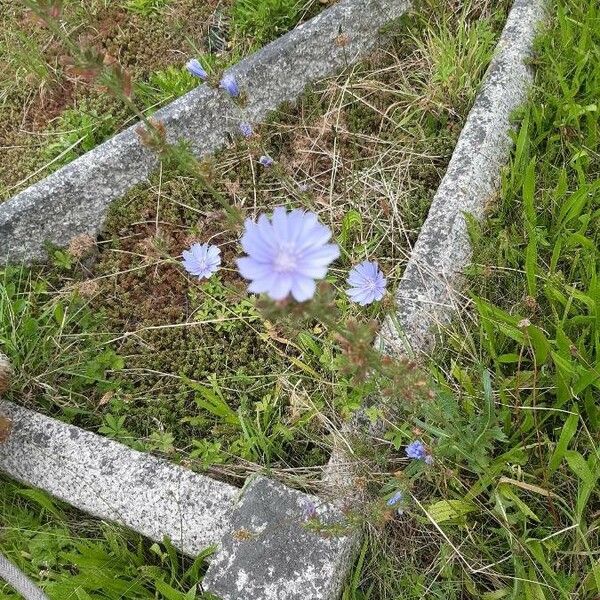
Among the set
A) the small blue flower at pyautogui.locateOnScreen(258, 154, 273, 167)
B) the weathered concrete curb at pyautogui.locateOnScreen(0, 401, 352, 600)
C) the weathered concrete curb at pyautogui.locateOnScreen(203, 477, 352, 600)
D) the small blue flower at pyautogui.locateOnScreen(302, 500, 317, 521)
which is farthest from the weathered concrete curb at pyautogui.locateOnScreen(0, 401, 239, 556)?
the small blue flower at pyautogui.locateOnScreen(258, 154, 273, 167)

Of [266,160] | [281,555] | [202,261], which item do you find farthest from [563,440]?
[266,160]

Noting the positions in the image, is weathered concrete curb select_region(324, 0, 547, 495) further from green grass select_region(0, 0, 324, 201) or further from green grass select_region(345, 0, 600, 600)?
green grass select_region(0, 0, 324, 201)

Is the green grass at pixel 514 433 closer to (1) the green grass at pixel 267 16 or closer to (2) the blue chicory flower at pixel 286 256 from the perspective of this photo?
(2) the blue chicory flower at pixel 286 256

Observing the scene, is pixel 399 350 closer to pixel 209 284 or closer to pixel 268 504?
pixel 268 504

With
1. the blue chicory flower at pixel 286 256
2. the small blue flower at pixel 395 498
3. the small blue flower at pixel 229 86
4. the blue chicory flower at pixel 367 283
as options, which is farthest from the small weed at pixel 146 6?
the small blue flower at pixel 395 498

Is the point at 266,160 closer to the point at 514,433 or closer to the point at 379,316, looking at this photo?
the point at 379,316
